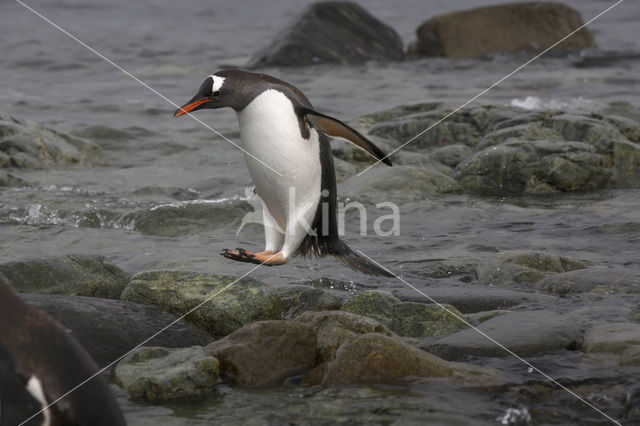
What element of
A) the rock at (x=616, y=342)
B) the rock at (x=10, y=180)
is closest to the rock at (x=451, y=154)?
the rock at (x=10, y=180)

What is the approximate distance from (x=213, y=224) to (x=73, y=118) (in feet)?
22.0

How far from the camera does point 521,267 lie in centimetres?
625

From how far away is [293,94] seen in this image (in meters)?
5.38

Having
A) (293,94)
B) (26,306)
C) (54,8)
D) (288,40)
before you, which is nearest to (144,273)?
(293,94)

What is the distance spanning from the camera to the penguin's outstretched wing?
17.3ft

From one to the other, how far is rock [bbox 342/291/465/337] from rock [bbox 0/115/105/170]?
5.97 m

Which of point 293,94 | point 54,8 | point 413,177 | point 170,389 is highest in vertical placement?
point 54,8

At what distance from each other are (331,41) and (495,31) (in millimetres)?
3092

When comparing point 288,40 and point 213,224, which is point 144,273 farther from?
point 288,40

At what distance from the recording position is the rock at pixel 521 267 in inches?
242

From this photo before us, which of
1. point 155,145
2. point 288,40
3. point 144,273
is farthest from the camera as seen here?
point 288,40

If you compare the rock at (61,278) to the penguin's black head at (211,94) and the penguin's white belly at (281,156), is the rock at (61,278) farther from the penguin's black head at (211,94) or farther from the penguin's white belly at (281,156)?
the penguin's black head at (211,94)

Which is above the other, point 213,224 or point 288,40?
point 288,40

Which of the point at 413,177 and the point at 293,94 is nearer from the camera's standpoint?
the point at 293,94
